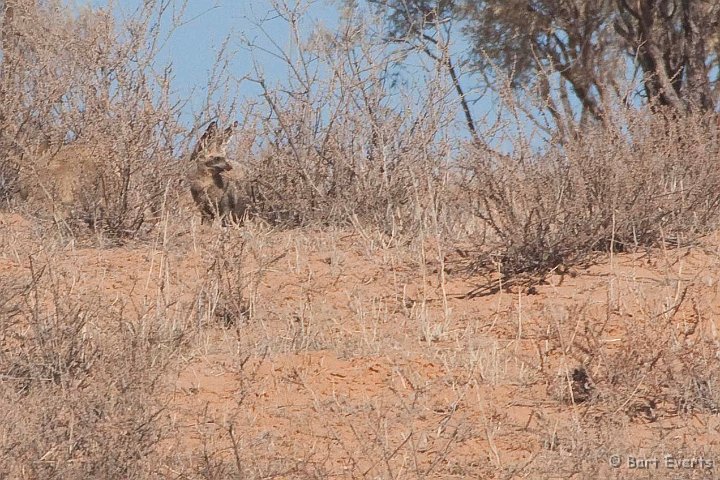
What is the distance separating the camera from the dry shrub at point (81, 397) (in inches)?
163

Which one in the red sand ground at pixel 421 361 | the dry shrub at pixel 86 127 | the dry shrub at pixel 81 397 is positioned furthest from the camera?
the dry shrub at pixel 86 127

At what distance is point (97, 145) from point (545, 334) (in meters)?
4.24

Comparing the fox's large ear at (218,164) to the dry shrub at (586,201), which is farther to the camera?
the fox's large ear at (218,164)

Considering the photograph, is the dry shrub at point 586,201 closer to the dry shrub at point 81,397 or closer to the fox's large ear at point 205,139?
the dry shrub at point 81,397

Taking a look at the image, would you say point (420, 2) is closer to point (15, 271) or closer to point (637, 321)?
point (15, 271)

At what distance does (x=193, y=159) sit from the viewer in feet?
31.7

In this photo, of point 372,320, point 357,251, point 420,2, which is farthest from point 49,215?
point 420,2

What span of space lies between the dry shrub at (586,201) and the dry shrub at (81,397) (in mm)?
2276

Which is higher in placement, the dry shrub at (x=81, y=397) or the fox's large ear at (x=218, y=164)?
the fox's large ear at (x=218, y=164)

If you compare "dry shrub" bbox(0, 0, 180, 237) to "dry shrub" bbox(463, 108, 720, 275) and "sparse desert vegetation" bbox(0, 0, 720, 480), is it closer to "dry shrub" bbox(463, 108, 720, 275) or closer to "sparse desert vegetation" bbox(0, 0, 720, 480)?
"sparse desert vegetation" bbox(0, 0, 720, 480)

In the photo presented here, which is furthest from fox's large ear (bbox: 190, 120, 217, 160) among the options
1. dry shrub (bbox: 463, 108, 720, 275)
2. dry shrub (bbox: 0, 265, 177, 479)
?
dry shrub (bbox: 0, 265, 177, 479)

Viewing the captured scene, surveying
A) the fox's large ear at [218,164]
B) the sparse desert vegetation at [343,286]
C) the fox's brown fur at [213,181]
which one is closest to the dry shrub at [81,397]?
the sparse desert vegetation at [343,286]

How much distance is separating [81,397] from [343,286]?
2.65 metres

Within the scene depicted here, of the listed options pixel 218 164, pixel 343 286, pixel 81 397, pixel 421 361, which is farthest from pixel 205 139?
pixel 81 397
